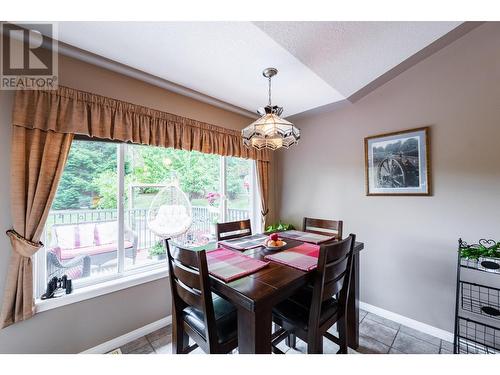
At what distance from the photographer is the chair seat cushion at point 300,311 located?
132cm

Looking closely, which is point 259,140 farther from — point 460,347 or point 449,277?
point 460,347

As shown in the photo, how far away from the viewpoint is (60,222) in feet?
5.49

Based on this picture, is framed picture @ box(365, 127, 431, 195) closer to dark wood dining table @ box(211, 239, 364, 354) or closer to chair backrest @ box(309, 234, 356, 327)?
chair backrest @ box(309, 234, 356, 327)

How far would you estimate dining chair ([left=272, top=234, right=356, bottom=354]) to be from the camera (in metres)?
1.19

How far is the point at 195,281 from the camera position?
3.64ft

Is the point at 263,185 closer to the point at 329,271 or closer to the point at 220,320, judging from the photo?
the point at 329,271

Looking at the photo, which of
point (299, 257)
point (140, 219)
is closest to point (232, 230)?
point (299, 257)

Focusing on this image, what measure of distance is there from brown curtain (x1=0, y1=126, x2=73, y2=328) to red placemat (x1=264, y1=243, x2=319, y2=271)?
1655mm

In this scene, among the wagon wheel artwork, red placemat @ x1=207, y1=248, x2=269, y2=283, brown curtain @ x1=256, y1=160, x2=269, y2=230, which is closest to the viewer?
red placemat @ x1=207, y1=248, x2=269, y2=283

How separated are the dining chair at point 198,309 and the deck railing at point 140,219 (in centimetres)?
99

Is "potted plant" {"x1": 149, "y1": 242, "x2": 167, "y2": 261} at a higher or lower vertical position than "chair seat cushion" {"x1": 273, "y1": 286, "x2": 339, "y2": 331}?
higher

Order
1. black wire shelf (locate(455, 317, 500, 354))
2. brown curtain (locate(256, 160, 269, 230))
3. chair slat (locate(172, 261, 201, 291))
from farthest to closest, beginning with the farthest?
brown curtain (locate(256, 160, 269, 230)) < black wire shelf (locate(455, 317, 500, 354)) < chair slat (locate(172, 261, 201, 291))

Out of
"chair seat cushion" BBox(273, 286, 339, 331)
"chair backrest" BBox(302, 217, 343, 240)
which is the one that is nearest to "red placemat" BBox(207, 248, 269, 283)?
"chair seat cushion" BBox(273, 286, 339, 331)

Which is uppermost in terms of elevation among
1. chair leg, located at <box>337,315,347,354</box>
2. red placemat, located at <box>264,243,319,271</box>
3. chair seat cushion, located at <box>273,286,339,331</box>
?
red placemat, located at <box>264,243,319,271</box>
